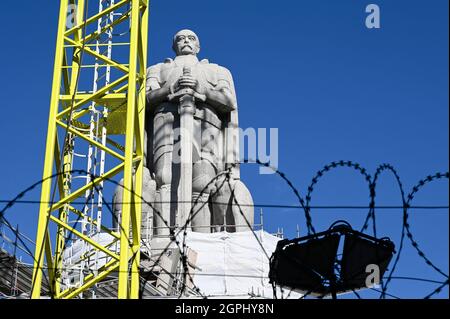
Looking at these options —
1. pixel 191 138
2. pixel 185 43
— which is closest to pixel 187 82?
pixel 191 138

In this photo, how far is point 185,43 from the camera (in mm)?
31844

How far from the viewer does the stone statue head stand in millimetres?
31844

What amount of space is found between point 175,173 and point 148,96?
2972 millimetres

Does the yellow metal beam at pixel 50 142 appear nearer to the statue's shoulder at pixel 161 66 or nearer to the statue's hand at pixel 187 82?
the statue's hand at pixel 187 82

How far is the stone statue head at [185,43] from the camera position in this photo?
3184 cm

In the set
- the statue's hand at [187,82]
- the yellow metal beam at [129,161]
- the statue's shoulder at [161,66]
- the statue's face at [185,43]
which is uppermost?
the statue's face at [185,43]

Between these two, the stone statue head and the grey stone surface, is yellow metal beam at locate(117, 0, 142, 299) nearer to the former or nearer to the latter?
the grey stone surface

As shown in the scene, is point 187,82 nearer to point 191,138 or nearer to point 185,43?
point 191,138

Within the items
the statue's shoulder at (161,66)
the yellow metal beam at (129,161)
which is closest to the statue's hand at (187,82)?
the statue's shoulder at (161,66)

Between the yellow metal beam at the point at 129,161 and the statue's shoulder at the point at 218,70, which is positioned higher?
the statue's shoulder at the point at 218,70

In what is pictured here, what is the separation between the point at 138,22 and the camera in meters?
16.9

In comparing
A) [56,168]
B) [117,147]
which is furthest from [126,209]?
[117,147]

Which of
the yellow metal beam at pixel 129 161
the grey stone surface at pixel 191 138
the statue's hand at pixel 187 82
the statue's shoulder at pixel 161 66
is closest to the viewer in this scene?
the yellow metal beam at pixel 129 161

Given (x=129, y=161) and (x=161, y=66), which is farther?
(x=161, y=66)
